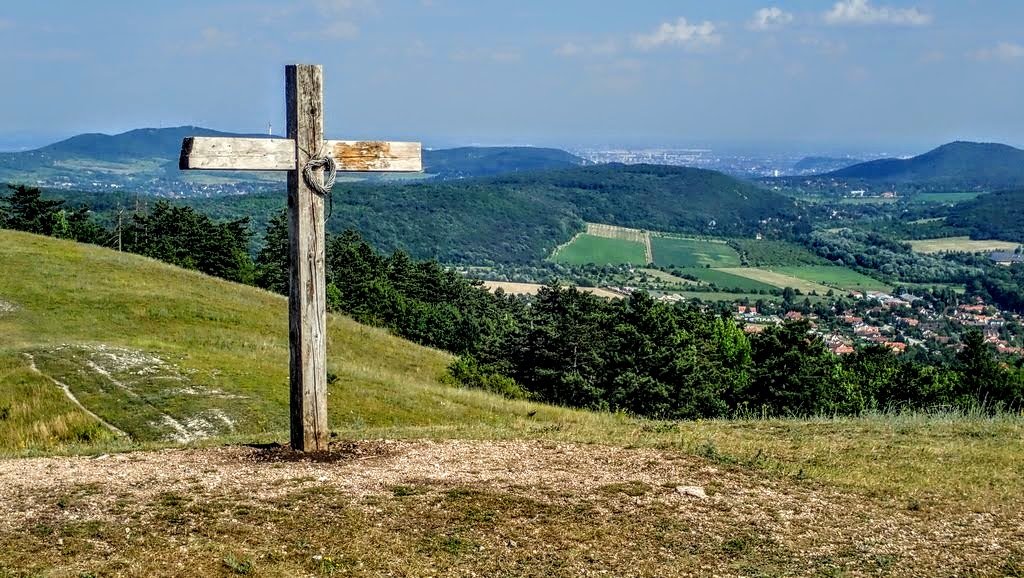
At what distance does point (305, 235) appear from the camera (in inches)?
437

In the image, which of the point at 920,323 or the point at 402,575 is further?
the point at 920,323

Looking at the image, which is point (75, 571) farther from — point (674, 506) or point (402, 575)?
point (674, 506)

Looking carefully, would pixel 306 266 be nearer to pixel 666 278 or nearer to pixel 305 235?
pixel 305 235

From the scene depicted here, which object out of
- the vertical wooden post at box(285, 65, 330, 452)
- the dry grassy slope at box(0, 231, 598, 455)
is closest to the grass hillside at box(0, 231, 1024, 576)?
the dry grassy slope at box(0, 231, 598, 455)

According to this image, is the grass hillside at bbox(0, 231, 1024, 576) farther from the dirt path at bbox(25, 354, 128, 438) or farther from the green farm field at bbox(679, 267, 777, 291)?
the green farm field at bbox(679, 267, 777, 291)

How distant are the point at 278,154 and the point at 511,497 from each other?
16.7ft

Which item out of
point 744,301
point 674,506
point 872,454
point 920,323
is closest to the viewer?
point 674,506

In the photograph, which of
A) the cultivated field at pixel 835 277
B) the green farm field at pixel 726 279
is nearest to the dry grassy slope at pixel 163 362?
the green farm field at pixel 726 279

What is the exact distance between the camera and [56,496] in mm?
9180

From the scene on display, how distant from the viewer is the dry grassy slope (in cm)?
1758

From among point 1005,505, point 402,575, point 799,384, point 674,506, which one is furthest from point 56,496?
point 799,384

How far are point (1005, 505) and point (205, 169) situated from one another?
34.2 ft

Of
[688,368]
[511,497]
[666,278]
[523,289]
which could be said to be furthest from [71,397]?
[666,278]

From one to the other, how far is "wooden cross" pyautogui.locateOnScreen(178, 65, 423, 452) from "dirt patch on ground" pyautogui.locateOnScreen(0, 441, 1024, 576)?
2.00 feet
